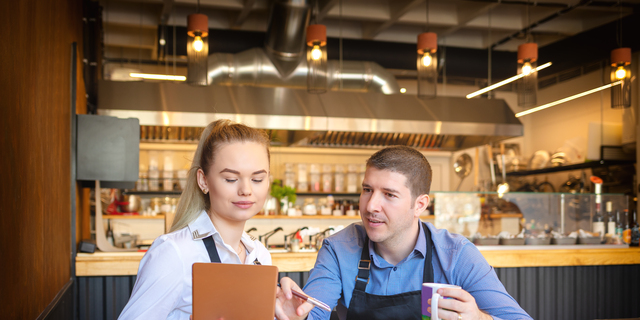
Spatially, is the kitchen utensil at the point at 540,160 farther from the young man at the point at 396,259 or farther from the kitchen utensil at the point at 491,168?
the young man at the point at 396,259

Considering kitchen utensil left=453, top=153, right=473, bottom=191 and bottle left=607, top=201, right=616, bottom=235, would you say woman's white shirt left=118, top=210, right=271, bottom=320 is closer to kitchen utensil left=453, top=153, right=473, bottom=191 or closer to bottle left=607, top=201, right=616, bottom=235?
bottle left=607, top=201, right=616, bottom=235

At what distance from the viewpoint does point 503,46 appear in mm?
7004

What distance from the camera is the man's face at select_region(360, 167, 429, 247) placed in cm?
166

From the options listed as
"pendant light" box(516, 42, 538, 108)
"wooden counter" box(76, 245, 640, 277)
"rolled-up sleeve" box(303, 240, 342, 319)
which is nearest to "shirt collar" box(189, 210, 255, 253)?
"rolled-up sleeve" box(303, 240, 342, 319)

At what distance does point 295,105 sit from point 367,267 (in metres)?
3.99

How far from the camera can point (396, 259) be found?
175cm

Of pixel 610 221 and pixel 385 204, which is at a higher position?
pixel 385 204

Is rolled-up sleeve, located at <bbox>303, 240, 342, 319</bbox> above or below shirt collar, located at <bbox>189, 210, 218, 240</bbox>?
below

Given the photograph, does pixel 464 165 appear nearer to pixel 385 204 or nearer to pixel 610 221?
pixel 610 221

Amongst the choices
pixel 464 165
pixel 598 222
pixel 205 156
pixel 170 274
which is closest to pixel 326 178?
pixel 464 165

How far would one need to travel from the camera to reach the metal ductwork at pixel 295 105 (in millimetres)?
5117

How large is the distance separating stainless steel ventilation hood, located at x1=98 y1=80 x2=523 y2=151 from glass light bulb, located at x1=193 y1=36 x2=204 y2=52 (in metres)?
1.08

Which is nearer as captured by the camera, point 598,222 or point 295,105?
point 598,222

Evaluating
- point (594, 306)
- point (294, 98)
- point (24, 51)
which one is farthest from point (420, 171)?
point (294, 98)
